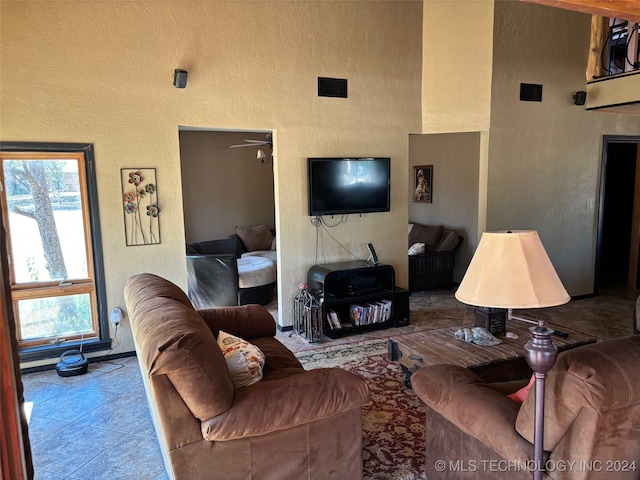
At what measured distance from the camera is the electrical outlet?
4145 millimetres

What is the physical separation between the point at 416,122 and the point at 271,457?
14.4 ft

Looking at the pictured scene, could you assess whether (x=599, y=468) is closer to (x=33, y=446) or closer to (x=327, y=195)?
(x=33, y=446)

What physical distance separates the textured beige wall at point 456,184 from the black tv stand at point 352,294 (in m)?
2.09

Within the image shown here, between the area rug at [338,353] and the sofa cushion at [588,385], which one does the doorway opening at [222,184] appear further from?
the sofa cushion at [588,385]

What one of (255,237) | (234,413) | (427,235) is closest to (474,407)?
(234,413)

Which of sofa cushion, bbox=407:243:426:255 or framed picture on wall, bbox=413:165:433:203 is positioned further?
framed picture on wall, bbox=413:165:433:203

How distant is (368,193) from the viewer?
5.16 m

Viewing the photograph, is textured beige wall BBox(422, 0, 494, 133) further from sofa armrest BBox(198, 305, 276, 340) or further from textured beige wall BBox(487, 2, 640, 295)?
sofa armrest BBox(198, 305, 276, 340)

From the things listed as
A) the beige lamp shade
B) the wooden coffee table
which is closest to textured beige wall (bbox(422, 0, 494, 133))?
the wooden coffee table

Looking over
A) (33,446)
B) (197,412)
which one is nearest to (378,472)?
(197,412)

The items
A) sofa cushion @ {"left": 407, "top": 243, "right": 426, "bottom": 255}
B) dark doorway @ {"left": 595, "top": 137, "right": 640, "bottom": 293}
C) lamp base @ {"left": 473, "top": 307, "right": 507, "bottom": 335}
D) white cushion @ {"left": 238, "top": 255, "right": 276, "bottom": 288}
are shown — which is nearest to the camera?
lamp base @ {"left": 473, "top": 307, "right": 507, "bottom": 335}

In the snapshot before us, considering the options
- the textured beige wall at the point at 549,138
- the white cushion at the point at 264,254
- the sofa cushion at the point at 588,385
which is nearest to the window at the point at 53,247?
the white cushion at the point at 264,254

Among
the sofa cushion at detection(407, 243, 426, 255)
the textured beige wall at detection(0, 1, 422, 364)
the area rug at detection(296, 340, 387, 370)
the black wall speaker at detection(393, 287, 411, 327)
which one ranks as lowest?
the area rug at detection(296, 340, 387, 370)

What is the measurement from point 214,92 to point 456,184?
404 cm
